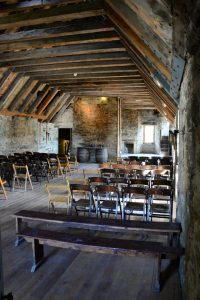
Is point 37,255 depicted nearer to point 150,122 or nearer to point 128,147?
point 128,147

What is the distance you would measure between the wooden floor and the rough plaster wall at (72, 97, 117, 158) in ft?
40.6

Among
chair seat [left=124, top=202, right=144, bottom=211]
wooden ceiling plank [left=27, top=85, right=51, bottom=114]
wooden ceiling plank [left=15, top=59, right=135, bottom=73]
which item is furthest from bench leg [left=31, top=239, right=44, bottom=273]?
wooden ceiling plank [left=27, top=85, right=51, bottom=114]

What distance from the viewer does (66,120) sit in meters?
16.9

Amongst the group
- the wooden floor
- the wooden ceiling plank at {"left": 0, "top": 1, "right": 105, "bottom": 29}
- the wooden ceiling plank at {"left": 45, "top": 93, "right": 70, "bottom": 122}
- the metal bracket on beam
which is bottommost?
the wooden floor

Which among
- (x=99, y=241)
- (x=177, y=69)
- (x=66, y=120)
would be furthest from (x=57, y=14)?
(x=66, y=120)

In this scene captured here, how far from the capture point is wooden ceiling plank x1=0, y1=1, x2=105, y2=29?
5.14 meters

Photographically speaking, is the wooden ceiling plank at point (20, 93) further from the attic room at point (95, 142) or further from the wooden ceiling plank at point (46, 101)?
the wooden ceiling plank at point (46, 101)

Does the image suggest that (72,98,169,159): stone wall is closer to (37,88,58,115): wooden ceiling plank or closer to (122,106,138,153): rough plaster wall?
(122,106,138,153): rough plaster wall

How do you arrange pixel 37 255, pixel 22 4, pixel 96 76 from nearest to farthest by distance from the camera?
pixel 37 255 → pixel 22 4 → pixel 96 76

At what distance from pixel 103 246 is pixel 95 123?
13.7 m

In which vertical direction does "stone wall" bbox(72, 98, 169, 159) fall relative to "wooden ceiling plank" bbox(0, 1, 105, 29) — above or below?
below

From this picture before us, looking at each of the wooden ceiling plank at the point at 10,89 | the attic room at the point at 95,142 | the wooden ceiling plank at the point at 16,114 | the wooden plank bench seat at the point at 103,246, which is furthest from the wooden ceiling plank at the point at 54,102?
the wooden plank bench seat at the point at 103,246

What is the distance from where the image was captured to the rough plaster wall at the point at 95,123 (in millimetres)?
16047

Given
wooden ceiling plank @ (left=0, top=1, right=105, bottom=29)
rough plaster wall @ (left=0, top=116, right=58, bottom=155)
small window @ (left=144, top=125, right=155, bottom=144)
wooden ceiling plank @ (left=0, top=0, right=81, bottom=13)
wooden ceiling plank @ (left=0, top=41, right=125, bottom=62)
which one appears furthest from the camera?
small window @ (left=144, top=125, right=155, bottom=144)
